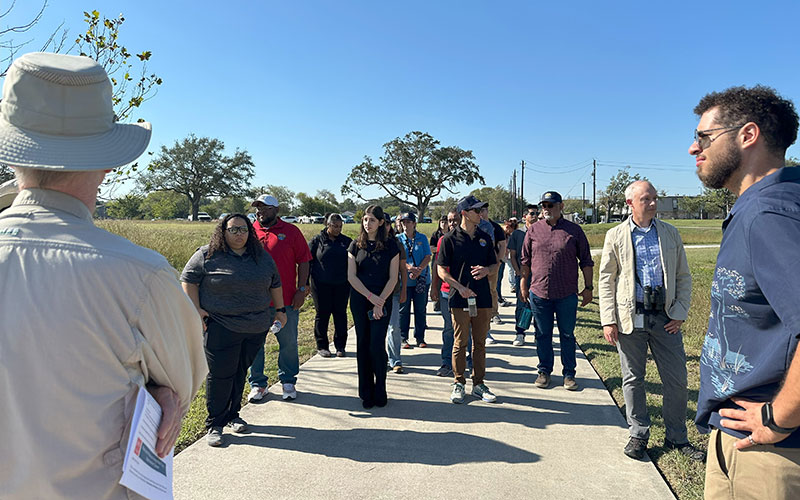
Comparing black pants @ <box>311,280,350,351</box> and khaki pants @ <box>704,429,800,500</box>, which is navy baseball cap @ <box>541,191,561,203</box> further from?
khaki pants @ <box>704,429,800,500</box>

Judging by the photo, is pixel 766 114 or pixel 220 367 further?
pixel 220 367

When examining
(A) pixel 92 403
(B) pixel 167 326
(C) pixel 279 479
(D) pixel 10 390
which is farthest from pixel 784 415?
(C) pixel 279 479

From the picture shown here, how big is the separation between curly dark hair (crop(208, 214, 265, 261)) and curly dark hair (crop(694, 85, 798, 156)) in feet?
11.7

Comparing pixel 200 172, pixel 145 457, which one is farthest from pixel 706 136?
pixel 200 172

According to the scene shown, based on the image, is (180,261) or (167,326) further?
(180,261)

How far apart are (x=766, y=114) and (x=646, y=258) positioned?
2.29m

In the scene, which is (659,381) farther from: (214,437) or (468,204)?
(214,437)

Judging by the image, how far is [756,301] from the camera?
5.24 ft

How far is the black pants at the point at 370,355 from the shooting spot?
4836mm

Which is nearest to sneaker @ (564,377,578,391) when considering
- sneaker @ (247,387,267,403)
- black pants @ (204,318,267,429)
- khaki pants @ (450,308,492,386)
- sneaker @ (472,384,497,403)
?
sneaker @ (472,384,497,403)

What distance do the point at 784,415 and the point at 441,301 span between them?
4.84 meters

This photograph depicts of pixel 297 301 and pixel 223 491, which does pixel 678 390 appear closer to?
pixel 223 491

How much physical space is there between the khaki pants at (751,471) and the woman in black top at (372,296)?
3.35 metres

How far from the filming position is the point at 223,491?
325 centimetres
